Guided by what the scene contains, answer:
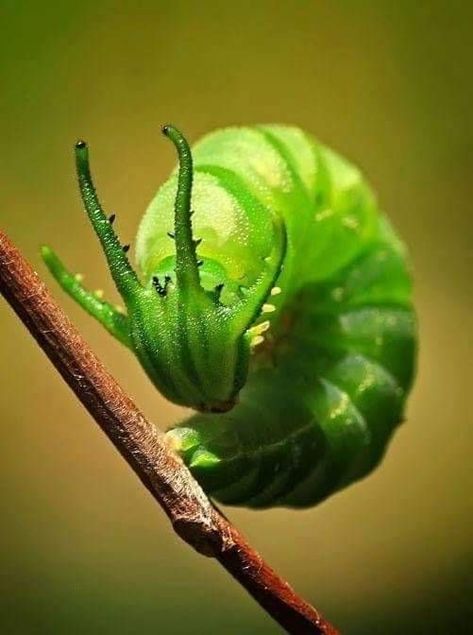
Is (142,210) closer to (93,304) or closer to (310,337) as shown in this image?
(310,337)

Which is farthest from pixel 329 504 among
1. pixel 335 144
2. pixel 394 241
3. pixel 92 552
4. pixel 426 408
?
pixel 394 241

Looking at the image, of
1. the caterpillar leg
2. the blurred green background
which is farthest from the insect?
the blurred green background

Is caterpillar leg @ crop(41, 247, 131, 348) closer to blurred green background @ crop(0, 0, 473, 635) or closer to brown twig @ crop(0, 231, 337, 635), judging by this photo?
brown twig @ crop(0, 231, 337, 635)

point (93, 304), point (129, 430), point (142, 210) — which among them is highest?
point (142, 210)

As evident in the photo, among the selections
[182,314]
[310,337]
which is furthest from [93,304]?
[310,337]

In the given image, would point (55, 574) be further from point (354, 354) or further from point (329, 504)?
point (354, 354)
